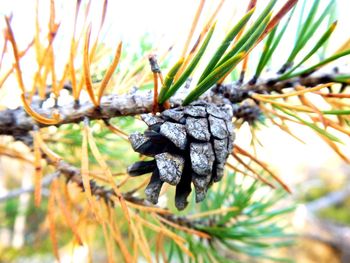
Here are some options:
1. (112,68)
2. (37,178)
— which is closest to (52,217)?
(37,178)

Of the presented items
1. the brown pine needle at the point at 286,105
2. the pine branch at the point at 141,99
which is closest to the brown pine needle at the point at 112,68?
the pine branch at the point at 141,99

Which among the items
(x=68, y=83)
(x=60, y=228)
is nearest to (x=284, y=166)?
(x=60, y=228)

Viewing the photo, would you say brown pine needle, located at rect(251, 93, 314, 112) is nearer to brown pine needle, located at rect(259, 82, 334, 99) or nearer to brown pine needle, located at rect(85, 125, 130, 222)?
brown pine needle, located at rect(259, 82, 334, 99)

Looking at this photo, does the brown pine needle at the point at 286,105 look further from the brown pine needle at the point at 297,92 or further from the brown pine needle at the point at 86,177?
the brown pine needle at the point at 86,177

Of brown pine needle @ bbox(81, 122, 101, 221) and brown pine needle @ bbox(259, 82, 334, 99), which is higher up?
brown pine needle @ bbox(259, 82, 334, 99)

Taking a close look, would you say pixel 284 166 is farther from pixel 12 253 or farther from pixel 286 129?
pixel 286 129

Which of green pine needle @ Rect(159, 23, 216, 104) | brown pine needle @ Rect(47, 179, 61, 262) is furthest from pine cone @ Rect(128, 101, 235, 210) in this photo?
brown pine needle @ Rect(47, 179, 61, 262)

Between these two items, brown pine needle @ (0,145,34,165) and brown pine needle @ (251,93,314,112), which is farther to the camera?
brown pine needle @ (0,145,34,165)

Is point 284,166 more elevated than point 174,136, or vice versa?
point 174,136
